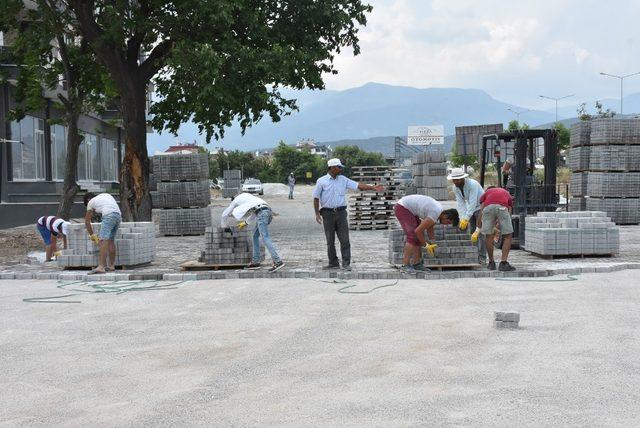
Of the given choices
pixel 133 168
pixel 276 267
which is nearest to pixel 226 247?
pixel 276 267

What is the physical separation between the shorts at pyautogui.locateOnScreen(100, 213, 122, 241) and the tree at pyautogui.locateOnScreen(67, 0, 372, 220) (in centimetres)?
651

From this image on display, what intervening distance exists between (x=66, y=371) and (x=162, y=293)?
4.65 meters

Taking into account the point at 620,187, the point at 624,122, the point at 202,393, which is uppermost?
the point at 624,122

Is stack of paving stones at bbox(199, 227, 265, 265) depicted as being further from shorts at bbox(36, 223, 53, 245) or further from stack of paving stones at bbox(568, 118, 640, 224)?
stack of paving stones at bbox(568, 118, 640, 224)

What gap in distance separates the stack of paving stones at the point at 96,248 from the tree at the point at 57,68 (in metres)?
7.23

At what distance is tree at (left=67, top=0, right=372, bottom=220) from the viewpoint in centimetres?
1924

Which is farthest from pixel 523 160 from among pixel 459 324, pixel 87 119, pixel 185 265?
pixel 87 119

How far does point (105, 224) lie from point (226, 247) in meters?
2.20

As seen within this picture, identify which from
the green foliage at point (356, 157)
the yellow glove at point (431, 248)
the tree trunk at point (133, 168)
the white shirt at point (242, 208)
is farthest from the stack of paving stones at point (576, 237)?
the green foliage at point (356, 157)

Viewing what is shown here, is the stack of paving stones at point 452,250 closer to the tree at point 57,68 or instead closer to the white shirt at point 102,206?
the white shirt at point 102,206

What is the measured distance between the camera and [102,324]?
8562 mm

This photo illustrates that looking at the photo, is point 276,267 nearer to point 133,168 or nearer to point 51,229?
point 51,229

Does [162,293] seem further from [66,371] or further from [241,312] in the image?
[66,371]

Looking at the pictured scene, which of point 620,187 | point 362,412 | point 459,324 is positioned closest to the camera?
point 362,412
